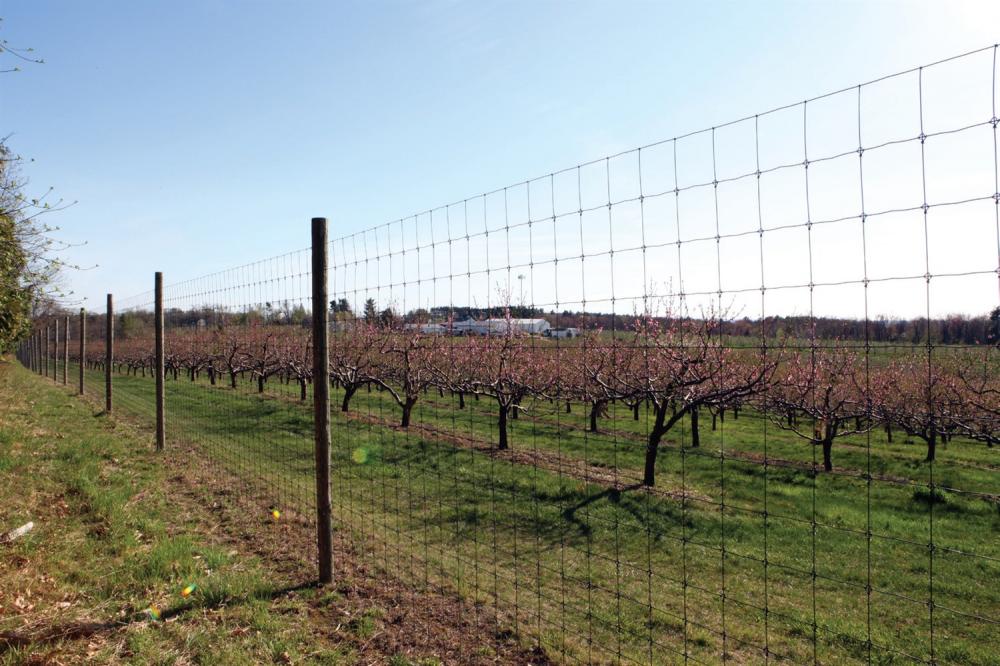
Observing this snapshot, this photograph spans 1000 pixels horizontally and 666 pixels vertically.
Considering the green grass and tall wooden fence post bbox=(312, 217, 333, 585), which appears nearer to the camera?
the green grass

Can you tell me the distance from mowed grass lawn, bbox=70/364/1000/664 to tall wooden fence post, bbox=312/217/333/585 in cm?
57

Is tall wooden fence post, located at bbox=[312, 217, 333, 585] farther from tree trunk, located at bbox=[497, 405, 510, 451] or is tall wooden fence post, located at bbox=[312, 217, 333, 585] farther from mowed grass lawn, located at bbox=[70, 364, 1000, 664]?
tree trunk, located at bbox=[497, 405, 510, 451]

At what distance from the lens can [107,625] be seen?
3.83 metres

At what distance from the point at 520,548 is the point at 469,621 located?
3.43m

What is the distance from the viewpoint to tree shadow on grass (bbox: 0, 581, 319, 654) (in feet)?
11.6

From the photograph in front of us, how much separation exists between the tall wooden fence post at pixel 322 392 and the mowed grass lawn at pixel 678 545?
0.57 m

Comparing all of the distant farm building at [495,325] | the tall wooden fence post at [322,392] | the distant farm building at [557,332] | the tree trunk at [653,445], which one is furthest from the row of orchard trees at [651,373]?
the tall wooden fence post at [322,392]

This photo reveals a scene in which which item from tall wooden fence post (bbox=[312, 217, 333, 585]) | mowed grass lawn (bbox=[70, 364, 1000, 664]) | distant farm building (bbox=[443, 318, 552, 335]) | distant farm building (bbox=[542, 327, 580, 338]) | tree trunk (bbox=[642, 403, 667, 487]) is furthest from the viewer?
tree trunk (bbox=[642, 403, 667, 487])

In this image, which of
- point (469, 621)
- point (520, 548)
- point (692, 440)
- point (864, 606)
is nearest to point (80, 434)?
point (520, 548)

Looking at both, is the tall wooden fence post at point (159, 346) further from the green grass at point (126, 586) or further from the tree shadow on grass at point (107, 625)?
the tree shadow on grass at point (107, 625)

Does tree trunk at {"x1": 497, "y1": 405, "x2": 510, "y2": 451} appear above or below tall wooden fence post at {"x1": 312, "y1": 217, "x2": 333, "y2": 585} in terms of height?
below

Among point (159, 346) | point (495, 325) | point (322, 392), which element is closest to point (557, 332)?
point (322, 392)

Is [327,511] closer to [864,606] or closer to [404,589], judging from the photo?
[404,589]

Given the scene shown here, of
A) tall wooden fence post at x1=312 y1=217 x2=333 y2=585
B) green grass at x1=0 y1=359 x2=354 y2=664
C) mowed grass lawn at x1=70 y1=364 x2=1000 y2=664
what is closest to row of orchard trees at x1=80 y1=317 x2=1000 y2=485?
mowed grass lawn at x1=70 y1=364 x2=1000 y2=664
